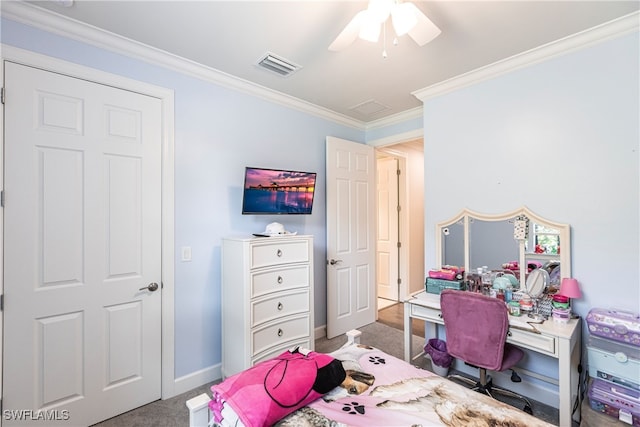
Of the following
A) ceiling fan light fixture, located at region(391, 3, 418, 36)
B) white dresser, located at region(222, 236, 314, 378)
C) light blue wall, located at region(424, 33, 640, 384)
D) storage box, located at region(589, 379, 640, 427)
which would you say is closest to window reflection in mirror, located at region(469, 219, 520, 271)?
light blue wall, located at region(424, 33, 640, 384)

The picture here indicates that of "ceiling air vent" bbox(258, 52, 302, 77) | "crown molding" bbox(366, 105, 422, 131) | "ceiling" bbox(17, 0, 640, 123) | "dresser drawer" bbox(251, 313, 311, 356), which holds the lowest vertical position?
"dresser drawer" bbox(251, 313, 311, 356)

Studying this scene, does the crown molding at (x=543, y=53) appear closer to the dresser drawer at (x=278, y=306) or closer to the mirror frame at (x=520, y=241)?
the mirror frame at (x=520, y=241)

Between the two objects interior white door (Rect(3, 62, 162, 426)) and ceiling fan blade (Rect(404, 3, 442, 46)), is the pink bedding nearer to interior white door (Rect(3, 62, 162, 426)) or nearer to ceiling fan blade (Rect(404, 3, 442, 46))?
interior white door (Rect(3, 62, 162, 426))

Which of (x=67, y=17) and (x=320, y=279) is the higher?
(x=67, y=17)

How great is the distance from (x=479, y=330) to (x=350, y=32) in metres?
2.00

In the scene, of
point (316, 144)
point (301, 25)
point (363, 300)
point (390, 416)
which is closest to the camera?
point (390, 416)

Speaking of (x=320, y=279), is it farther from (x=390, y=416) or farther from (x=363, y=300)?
(x=390, y=416)

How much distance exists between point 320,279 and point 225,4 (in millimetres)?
2628

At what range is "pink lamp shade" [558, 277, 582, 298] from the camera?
193 cm

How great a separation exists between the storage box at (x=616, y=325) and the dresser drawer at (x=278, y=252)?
1995 millimetres

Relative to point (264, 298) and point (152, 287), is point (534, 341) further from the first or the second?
point (152, 287)

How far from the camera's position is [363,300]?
144 inches

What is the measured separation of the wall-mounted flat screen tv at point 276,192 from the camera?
2492mm

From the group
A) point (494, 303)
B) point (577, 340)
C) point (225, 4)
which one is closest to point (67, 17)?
point (225, 4)
